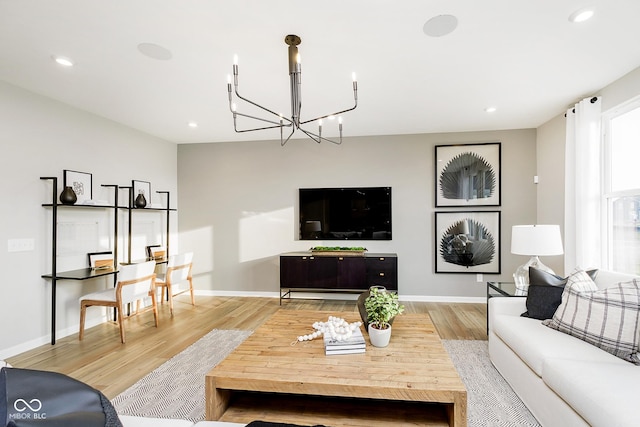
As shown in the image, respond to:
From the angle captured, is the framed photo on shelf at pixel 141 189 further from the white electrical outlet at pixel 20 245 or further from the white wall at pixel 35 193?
the white electrical outlet at pixel 20 245

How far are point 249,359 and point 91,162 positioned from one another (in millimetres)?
3362

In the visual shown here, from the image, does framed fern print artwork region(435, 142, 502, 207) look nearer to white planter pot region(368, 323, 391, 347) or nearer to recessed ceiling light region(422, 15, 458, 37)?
recessed ceiling light region(422, 15, 458, 37)

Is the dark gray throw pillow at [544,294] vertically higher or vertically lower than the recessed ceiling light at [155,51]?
lower

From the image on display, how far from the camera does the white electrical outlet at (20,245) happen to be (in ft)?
9.62

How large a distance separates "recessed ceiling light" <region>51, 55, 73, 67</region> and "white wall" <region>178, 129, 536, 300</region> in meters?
2.68

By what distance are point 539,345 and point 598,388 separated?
0.50 metres

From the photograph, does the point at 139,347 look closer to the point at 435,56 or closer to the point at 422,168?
the point at 435,56

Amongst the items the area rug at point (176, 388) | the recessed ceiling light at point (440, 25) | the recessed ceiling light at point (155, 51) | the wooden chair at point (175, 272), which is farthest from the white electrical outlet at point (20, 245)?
the recessed ceiling light at point (440, 25)

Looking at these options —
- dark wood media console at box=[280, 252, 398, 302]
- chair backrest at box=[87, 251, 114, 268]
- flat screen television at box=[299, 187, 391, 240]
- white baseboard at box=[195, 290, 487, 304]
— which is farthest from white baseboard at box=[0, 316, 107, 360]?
flat screen television at box=[299, 187, 391, 240]

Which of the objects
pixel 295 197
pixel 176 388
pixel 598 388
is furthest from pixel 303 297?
pixel 598 388

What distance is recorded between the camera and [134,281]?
330 centimetres

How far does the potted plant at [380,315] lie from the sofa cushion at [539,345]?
2.81 ft

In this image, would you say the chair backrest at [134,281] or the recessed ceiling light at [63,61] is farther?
the chair backrest at [134,281]

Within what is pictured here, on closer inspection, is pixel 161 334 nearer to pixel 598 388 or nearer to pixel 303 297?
pixel 303 297
